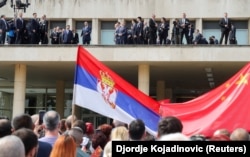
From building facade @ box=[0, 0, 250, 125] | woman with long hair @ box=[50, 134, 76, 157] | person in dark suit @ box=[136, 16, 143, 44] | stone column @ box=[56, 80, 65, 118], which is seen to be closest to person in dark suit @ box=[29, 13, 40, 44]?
building facade @ box=[0, 0, 250, 125]

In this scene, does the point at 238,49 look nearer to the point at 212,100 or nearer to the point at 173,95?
the point at 173,95

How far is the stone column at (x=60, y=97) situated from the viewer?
101 ft

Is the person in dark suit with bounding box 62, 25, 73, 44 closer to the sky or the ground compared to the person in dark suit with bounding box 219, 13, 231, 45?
closer to the ground

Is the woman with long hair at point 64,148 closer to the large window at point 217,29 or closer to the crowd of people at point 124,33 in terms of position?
the crowd of people at point 124,33

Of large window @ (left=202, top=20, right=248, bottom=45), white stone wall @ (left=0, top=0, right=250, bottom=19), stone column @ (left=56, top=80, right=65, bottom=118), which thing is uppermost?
white stone wall @ (left=0, top=0, right=250, bottom=19)

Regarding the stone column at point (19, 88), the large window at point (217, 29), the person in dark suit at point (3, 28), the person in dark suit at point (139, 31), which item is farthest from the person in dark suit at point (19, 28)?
the large window at point (217, 29)

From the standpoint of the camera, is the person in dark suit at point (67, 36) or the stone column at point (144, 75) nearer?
the stone column at point (144, 75)

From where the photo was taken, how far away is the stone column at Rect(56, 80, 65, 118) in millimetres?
30922

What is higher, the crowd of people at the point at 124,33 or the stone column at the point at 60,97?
the crowd of people at the point at 124,33

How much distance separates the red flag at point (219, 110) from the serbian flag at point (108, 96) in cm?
32

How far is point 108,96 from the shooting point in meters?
9.12

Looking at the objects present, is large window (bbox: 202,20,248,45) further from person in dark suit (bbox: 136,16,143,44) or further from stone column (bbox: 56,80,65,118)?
stone column (bbox: 56,80,65,118)

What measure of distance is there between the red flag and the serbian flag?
323 millimetres

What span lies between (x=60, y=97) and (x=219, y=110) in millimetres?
22831
